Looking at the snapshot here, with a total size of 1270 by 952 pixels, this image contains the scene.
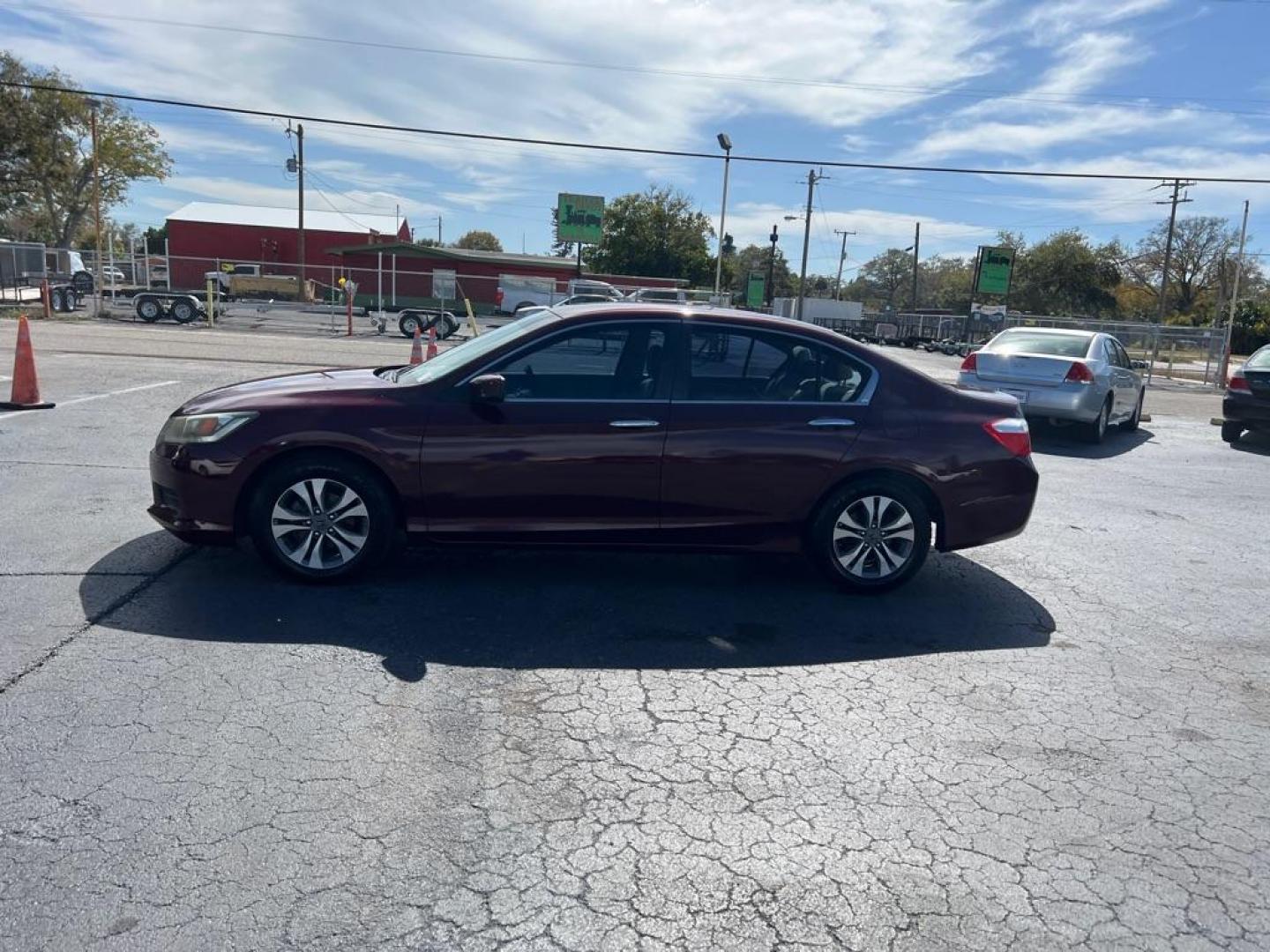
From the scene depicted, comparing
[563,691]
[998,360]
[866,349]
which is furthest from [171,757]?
[998,360]

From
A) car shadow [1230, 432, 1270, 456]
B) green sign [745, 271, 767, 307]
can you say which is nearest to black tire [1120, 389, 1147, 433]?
car shadow [1230, 432, 1270, 456]

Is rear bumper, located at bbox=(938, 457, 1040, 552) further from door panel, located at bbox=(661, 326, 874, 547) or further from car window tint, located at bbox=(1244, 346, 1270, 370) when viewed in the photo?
car window tint, located at bbox=(1244, 346, 1270, 370)

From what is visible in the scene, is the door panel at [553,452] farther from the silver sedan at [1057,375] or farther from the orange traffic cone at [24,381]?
the silver sedan at [1057,375]

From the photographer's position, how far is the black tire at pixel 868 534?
5547 mm

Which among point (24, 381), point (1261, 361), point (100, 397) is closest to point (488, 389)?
point (24, 381)

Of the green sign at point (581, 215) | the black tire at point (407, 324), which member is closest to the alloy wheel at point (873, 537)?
the black tire at point (407, 324)

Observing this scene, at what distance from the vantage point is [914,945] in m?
2.68

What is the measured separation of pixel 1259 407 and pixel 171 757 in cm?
1355

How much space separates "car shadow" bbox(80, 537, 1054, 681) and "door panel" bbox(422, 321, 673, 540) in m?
0.42

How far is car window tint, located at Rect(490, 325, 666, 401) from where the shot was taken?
5.37 metres

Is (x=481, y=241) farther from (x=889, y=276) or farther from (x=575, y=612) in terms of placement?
(x=575, y=612)

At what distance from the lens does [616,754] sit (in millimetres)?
3652

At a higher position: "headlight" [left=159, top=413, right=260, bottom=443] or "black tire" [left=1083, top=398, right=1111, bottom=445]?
"headlight" [left=159, top=413, right=260, bottom=443]

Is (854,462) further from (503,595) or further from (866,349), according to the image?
(503,595)
